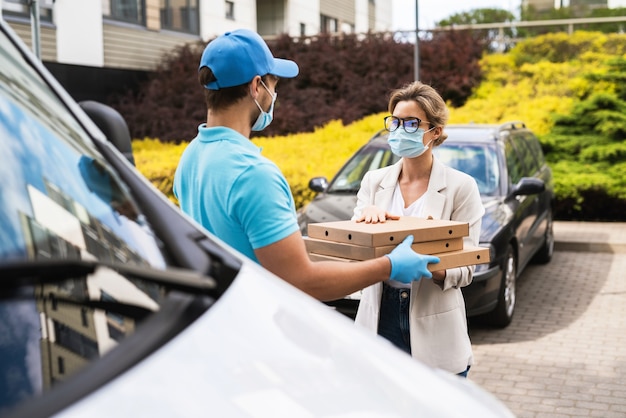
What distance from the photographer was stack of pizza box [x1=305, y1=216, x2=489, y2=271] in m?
3.16

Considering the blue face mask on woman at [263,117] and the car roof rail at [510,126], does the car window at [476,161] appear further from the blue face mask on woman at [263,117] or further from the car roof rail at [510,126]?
the blue face mask on woman at [263,117]

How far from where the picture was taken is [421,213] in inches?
152

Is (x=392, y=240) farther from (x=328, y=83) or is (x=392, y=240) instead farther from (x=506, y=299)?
(x=328, y=83)

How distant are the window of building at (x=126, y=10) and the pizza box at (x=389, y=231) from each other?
18.1m

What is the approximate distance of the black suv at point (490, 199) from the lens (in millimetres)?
7379

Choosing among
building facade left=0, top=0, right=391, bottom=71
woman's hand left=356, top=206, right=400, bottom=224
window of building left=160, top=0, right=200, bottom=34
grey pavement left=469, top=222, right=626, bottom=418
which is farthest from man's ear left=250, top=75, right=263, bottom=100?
window of building left=160, top=0, right=200, bottom=34

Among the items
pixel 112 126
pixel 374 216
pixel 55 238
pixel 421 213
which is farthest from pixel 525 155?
pixel 55 238

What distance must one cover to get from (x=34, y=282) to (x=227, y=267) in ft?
1.39

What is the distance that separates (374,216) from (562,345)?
4.41 m

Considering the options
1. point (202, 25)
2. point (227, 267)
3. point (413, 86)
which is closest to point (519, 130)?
point (413, 86)

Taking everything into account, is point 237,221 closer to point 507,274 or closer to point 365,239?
point 365,239

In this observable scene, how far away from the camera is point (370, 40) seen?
20.2 m

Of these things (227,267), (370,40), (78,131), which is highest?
(370,40)

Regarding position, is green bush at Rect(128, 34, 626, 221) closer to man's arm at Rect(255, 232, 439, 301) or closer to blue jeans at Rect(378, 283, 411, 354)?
blue jeans at Rect(378, 283, 411, 354)
